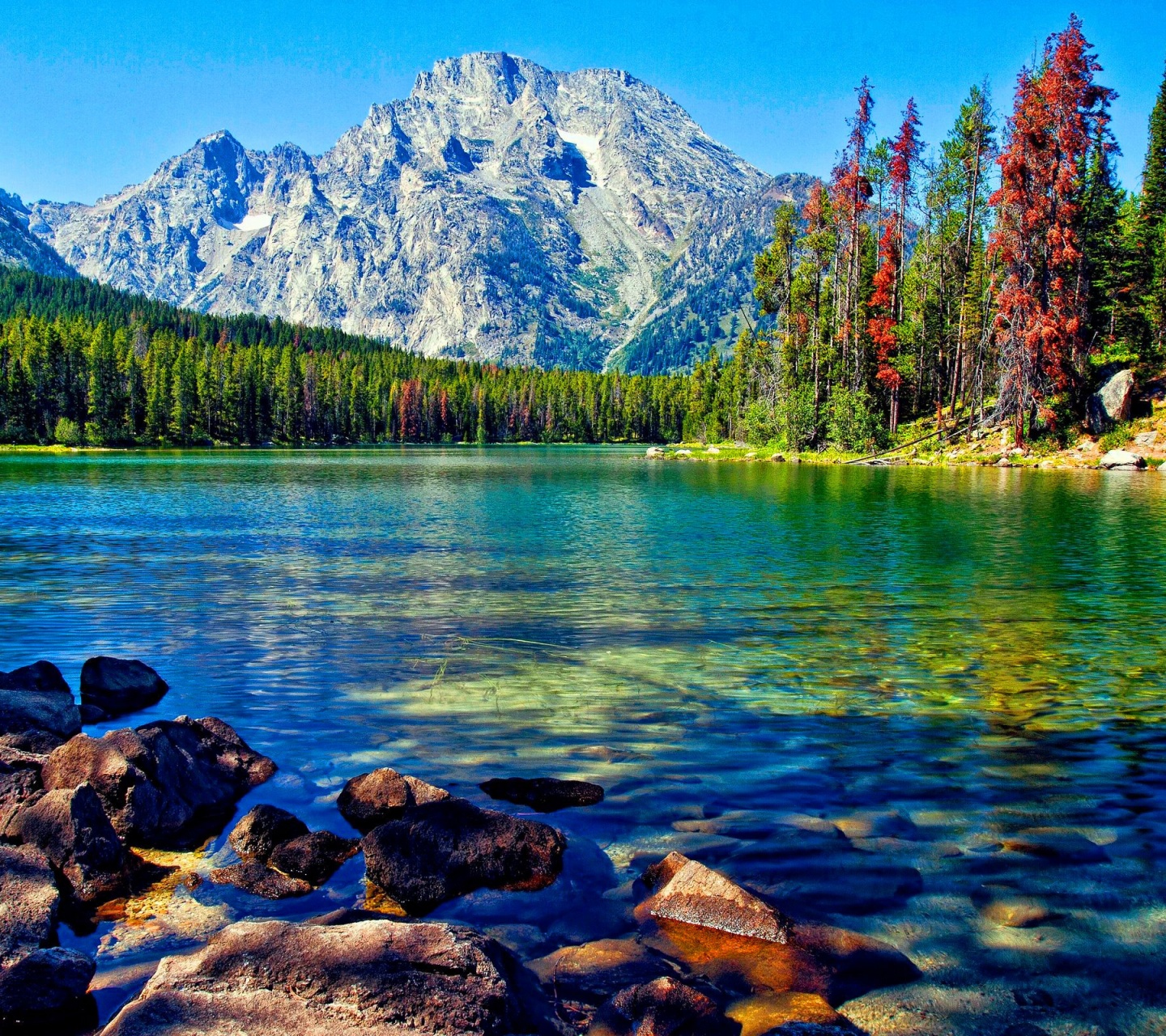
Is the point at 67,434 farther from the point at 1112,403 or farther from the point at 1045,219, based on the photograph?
the point at 1112,403

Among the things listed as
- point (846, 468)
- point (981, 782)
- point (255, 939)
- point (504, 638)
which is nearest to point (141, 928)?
point (255, 939)

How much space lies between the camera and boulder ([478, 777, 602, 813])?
815 cm

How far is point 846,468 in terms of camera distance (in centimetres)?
6347

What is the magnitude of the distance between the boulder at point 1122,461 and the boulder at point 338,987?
61.4 metres

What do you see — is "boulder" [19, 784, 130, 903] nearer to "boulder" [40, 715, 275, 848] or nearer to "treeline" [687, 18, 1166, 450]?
"boulder" [40, 715, 275, 848]

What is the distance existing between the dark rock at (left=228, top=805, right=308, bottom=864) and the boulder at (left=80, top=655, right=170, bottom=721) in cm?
503

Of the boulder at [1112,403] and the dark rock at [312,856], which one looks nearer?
the dark rock at [312,856]

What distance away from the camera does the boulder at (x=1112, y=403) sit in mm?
57312

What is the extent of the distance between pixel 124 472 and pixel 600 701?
2909 inches

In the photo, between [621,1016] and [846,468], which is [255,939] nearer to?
[621,1016]

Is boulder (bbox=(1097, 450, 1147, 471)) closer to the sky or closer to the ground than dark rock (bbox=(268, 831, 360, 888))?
closer to the sky

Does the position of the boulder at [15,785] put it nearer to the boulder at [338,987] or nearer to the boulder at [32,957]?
the boulder at [32,957]

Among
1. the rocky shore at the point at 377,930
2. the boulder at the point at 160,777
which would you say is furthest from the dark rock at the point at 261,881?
the boulder at the point at 160,777

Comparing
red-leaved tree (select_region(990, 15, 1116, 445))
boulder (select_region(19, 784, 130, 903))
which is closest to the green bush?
red-leaved tree (select_region(990, 15, 1116, 445))
